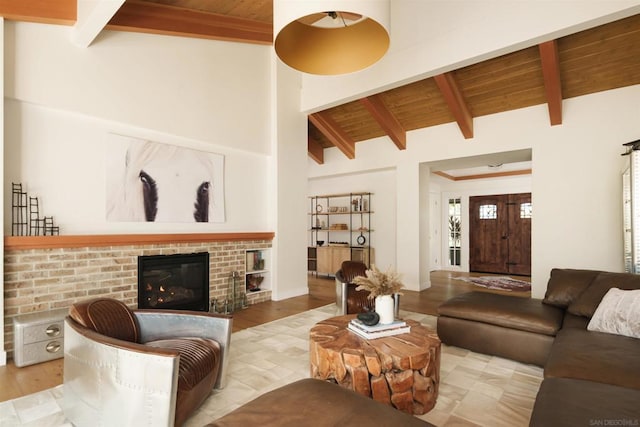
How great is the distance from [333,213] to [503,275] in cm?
457

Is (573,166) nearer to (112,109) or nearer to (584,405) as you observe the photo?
(584,405)

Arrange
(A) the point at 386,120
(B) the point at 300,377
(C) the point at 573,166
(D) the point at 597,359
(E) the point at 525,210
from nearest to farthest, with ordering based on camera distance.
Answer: (D) the point at 597,359
(B) the point at 300,377
(C) the point at 573,166
(A) the point at 386,120
(E) the point at 525,210

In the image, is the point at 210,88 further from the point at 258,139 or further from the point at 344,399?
the point at 344,399

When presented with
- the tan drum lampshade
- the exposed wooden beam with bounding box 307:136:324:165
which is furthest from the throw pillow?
the exposed wooden beam with bounding box 307:136:324:165

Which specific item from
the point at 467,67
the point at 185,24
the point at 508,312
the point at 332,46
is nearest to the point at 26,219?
the point at 185,24

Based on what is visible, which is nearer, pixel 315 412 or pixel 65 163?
pixel 315 412

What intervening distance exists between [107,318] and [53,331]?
128 cm

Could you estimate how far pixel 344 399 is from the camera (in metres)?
1.54

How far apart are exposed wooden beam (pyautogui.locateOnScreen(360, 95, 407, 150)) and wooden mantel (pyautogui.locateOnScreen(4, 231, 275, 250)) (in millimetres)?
Answer: 2994

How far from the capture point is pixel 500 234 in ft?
28.8

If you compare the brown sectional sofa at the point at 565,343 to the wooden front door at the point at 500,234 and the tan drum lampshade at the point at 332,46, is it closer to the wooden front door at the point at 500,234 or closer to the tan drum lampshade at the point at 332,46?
the tan drum lampshade at the point at 332,46

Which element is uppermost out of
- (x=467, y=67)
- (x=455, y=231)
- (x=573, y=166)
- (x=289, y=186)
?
(x=467, y=67)

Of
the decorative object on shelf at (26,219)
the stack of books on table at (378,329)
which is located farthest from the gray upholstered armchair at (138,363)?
the decorative object on shelf at (26,219)

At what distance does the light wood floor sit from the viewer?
256 cm
